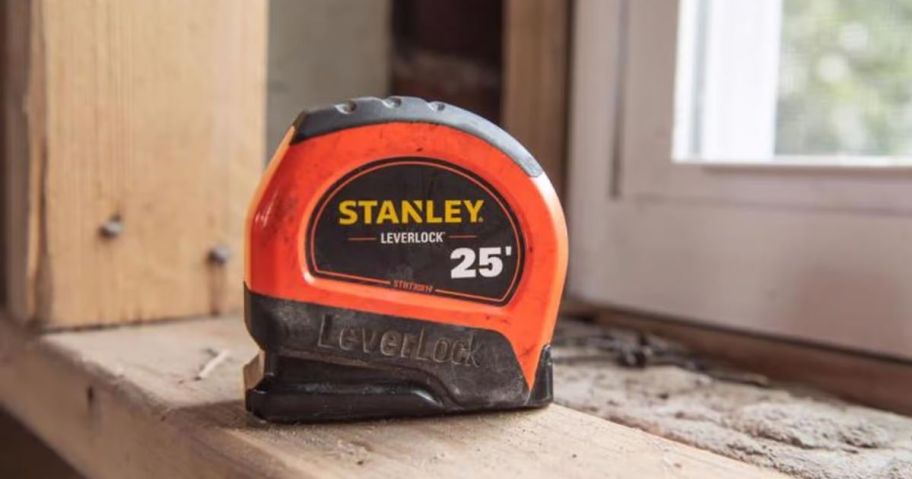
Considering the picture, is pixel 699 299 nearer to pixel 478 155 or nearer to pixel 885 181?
pixel 885 181

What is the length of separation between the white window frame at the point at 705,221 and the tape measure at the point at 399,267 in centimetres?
34

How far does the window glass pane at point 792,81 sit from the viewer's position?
2.78 feet

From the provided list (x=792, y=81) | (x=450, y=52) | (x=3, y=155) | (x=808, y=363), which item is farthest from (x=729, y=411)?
(x=3, y=155)

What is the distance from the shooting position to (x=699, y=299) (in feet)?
2.93

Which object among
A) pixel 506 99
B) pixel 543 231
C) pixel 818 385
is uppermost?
pixel 506 99

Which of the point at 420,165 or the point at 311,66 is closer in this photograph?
the point at 420,165

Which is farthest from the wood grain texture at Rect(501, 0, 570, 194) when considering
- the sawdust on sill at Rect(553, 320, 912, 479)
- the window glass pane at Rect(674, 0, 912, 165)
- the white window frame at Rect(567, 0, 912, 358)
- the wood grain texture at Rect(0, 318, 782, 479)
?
the wood grain texture at Rect(0, 318, 782, 479)

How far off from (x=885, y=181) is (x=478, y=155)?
0.40 m

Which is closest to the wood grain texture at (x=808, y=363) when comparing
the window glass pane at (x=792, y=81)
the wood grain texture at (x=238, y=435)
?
the window glass pane at (x=792, y=81)

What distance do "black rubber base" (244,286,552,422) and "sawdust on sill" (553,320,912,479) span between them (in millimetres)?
107

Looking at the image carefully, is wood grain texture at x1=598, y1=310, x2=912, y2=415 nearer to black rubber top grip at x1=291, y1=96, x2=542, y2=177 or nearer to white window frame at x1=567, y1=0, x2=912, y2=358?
white window frame at x1=567, y1=0, x2=912, y2=358

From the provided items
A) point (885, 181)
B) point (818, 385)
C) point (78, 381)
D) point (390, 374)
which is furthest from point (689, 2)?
point (78, 381)

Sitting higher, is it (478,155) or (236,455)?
(478,155)

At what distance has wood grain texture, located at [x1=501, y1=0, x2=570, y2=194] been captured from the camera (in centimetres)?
103
